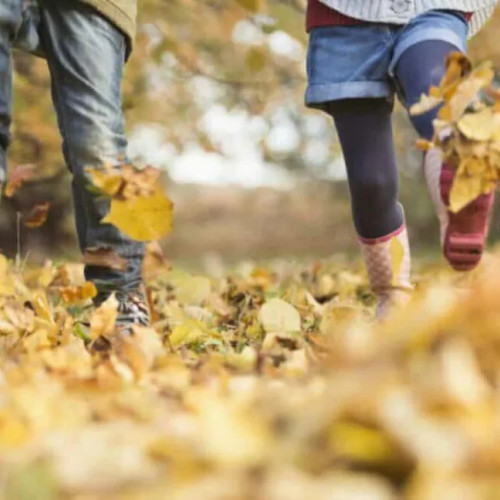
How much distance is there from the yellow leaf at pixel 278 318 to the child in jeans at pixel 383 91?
0.74 ft

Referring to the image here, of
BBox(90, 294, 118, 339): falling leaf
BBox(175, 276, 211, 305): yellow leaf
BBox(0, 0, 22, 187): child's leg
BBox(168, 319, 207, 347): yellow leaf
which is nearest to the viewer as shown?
BBox(90, 294, 118, 339): falling leaf

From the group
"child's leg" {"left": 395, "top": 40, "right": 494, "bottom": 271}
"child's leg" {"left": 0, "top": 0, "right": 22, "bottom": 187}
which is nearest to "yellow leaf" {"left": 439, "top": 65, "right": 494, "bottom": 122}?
"child's leg" {"left": 395, "top": 40, "right": 494, "bottom": 271}

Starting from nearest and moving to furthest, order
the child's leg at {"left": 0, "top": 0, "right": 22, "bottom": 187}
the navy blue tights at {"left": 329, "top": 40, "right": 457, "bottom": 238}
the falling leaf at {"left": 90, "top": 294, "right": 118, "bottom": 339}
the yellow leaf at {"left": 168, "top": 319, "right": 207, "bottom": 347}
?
the falling leaf at {"left": 90, "top": 294, "right": 118, "bottom": 339} → the yellow leaf at {"left": 168, "top": 319, "right": 207, "bottom": 347} → the child's leg at {"left": 0, "top": 0, "right": 22, "bottom": 187} → the navy blue tights at {"left": 329, "top": 40, "right": 457, "bottom": 238}

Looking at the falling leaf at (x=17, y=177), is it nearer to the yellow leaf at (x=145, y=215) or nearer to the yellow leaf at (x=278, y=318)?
the yellow leaf at (x=145, y=215)

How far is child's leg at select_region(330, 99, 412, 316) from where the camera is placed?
2295 mm

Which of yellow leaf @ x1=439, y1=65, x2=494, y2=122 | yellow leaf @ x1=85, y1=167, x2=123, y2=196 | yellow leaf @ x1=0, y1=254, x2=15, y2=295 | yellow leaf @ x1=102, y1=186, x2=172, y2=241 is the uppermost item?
yellow leaf @ x1=439, y1=65, x2=494, y2=122

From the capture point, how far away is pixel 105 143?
2291 millimetres

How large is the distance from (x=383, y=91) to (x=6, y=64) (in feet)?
2.87

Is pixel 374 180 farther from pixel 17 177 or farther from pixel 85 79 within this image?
pixel 17 177

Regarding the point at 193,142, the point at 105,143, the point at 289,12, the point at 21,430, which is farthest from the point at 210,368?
the point at 193,142

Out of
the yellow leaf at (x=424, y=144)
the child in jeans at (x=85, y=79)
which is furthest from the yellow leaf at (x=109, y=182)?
the yellow leaf at (x=424, y=144)

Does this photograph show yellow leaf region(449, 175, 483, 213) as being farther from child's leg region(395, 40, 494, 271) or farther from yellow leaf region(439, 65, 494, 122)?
child's leg region(395, 40, 494, 271)

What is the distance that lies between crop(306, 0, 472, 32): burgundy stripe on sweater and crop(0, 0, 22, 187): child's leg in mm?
671

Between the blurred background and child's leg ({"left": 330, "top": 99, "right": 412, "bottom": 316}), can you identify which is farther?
the blurred background
